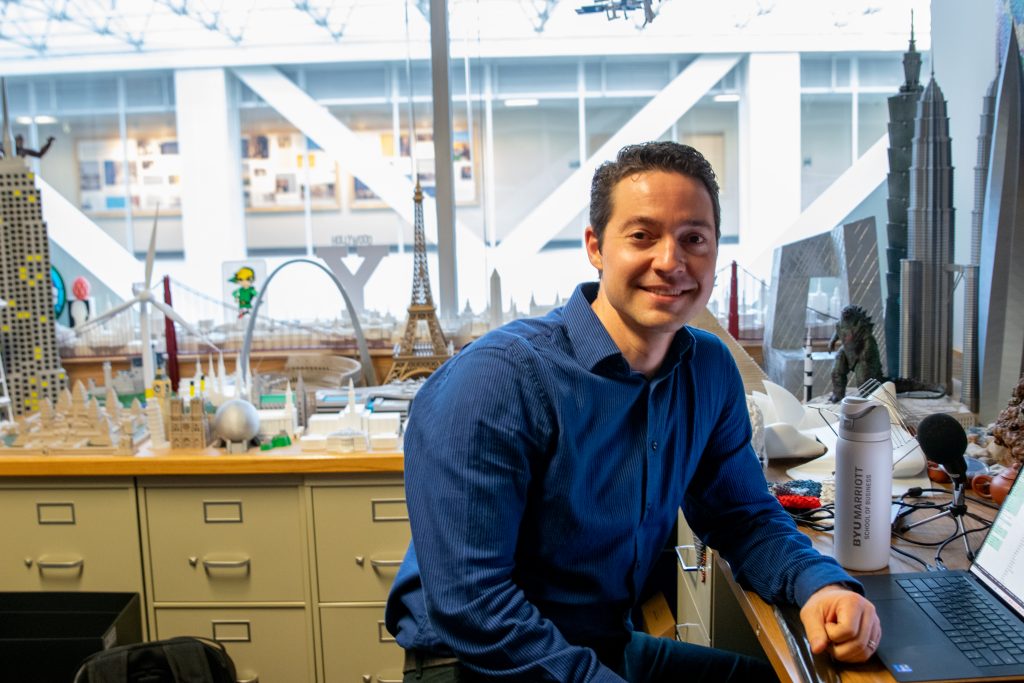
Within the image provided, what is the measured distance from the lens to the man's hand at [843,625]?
1.15 metres

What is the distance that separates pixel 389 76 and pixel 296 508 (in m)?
1.59

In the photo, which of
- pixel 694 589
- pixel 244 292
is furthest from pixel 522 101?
pixel 694 589

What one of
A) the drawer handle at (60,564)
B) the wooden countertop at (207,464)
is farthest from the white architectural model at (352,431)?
the drawer handle at (60,564)

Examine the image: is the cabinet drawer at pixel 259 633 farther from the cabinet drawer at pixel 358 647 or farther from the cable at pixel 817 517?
the cable at pixel 817 517

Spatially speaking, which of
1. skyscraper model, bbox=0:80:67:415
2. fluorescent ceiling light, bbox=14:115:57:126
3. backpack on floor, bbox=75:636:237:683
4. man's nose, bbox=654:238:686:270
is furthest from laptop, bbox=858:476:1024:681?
fluorescent ceiling light, bbox=14:115:57:126

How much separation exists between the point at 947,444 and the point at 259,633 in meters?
1.73

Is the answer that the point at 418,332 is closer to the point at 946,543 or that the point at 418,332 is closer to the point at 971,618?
the point at 946,543

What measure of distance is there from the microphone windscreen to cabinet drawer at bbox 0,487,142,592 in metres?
1.86

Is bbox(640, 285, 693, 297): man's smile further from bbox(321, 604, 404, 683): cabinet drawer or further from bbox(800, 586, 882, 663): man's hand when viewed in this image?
bbox(321, 604, 404, 683): cabinet drawer

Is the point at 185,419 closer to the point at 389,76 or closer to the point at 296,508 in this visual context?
the point at 296,508

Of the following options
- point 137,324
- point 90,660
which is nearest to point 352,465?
point 90,660

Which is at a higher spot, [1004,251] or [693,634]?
[1004,251]

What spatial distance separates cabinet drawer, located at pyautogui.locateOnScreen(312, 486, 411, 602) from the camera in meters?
2.41

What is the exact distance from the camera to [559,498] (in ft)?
4.40
